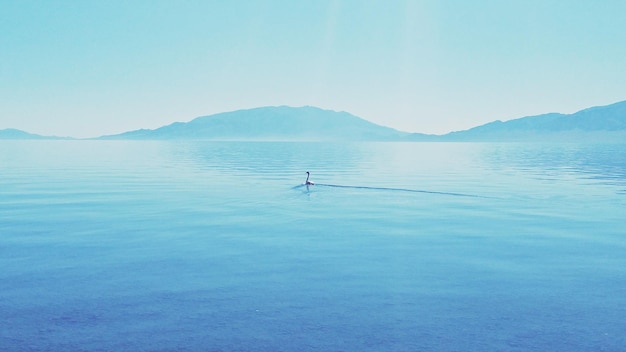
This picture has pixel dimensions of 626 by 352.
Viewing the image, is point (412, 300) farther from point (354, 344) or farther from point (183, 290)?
point (183, 290)

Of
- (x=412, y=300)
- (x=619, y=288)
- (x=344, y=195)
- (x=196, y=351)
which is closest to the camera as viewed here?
(x=196, y=351)

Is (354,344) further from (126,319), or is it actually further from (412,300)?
(126,319)

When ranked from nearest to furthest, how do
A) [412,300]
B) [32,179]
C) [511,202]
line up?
[412,300] < [511,202] < [32,179]

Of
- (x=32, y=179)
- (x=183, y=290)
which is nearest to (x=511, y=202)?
(x=183, y=290)

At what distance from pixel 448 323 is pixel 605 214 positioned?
1879 cm

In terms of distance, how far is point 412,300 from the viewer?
1167 cm

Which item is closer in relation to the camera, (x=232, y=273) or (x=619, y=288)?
(x=619, y=288)

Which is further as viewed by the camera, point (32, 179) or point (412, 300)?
point (32, 179)

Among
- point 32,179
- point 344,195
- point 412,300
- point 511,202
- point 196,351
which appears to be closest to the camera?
point 196,351

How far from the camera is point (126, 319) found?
10.3 m

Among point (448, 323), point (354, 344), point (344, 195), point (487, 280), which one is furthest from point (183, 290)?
point (344, 195)

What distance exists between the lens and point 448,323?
10.2 metres

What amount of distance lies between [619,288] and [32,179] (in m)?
44.7

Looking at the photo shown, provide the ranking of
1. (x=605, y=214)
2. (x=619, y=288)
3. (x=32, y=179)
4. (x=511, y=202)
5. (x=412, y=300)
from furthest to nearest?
(x=32, y=179) → (x=511, y=202) → (x=605, y=214) → (x=619, y=288) → (x=412, y=300)
